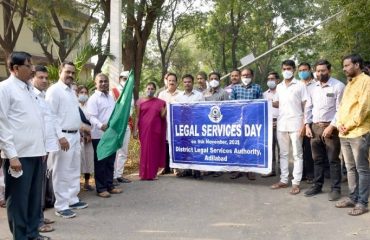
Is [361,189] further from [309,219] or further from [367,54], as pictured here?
[367,54]

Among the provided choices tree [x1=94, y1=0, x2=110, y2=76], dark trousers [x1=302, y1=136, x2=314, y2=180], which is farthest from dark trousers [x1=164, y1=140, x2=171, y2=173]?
tree [x1=94, y1=0, x2=110, y2=76]

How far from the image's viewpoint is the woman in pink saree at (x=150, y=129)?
8.00m

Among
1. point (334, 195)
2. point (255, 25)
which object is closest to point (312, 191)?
point (334, 195)

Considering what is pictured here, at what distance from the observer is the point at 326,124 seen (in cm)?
634

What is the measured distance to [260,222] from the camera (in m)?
5.43

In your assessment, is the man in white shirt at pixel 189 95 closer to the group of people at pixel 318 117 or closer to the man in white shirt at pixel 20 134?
the group of people at pixel 318 117

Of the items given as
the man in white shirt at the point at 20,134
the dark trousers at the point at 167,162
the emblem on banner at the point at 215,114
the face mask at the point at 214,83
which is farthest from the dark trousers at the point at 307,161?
the man in white shirt at the point at 20,134

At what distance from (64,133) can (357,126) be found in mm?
3702

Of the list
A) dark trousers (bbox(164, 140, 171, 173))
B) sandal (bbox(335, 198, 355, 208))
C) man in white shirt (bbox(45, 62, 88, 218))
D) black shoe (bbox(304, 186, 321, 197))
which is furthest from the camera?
dark trousers (bbox(164, 140, 171, 173))

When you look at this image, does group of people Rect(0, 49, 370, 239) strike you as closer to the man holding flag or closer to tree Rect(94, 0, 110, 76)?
the man holding flag

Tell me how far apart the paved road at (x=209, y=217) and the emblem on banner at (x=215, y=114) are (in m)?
1.13

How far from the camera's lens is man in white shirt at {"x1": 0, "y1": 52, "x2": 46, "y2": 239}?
13.9ft

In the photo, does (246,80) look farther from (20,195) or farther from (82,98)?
(20,195)

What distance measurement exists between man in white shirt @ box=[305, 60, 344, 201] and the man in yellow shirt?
16.9 inches
